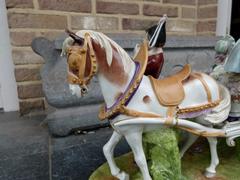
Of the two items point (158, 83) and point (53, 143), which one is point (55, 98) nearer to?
point (53, 143)

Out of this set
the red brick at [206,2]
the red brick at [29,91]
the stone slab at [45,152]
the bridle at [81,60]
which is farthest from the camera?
the red brick at [206,2]

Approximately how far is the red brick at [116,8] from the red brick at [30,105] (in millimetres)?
581

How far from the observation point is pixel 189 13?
1633 mm

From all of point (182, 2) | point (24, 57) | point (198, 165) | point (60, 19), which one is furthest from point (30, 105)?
point (182, 2)

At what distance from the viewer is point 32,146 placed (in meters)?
1.04

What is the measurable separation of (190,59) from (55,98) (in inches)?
29.1

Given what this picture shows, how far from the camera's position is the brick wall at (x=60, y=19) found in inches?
49.7

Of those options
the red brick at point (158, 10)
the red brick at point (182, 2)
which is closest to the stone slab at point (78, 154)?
the red brick at point (158, 10)

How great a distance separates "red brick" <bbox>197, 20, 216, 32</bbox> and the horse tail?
104cm

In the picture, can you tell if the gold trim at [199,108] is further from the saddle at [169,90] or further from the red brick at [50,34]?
the red brick at [50,34]

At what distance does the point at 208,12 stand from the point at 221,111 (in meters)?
1.09

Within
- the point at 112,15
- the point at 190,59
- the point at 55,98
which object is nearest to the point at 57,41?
the point at 55,98

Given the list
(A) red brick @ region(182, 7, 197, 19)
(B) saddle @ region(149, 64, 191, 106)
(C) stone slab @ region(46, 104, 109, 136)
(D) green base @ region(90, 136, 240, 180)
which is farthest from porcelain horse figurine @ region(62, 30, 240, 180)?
(A) red brick @ region(182, 7, 197, 19)

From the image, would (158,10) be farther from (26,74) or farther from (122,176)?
(122,176)
